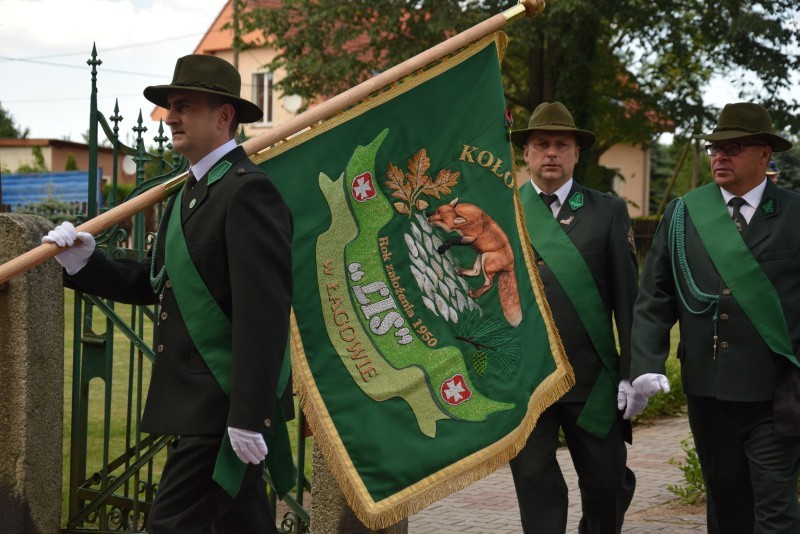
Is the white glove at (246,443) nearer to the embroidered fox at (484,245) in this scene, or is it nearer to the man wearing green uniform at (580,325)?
the embroidered fox at (484,245)

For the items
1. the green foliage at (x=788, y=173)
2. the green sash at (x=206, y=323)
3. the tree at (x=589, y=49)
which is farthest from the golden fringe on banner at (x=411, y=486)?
the tree at (x=589, y=49)

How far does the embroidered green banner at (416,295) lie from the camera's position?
4.89 metres

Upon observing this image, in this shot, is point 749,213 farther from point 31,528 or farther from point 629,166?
point 629,166

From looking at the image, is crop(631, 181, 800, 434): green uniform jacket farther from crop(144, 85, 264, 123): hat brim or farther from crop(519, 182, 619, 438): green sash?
crop(144, 85, 264, 123): hat brim

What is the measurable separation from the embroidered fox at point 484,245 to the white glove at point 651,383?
1.94 ft

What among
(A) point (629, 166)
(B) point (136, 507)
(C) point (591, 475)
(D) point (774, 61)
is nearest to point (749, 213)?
(C) point (591, 475)

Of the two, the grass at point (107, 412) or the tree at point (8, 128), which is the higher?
the tree at point (8, 128)

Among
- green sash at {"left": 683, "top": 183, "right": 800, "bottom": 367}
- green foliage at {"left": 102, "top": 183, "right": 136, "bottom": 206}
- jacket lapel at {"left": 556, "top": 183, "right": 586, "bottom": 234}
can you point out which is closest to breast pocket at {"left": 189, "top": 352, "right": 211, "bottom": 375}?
green foliage at {"left": 102, "top": 183, "right": 136, "bottom": 206}

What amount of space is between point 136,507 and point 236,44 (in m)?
21.5

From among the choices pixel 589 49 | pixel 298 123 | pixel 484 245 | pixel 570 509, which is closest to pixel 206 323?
pixel 298 123

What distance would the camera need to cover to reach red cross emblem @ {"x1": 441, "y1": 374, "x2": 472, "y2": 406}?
16.5 ft

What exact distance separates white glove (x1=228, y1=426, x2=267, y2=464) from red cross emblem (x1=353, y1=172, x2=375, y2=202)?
1.51 m

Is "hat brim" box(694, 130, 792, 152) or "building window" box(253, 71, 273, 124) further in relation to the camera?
"building window" box(253, 71, 273, 124)

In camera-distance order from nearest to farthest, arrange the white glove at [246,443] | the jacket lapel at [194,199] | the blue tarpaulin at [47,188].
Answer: the white glove at [246,443]
the jacket lapel at [194,199]
the blue tarpaulin at [47,188]
